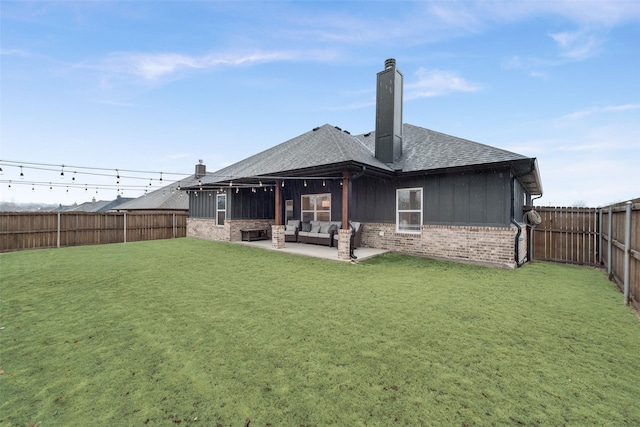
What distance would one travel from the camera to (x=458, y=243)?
27.1ft

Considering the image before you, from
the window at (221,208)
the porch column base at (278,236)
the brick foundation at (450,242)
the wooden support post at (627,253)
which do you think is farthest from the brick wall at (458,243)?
the window at (221,208)

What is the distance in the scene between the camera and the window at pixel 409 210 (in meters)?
9.29

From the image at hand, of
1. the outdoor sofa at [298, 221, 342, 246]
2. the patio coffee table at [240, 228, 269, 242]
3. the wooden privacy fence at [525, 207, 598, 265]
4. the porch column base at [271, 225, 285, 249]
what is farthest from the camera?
the patio coffee table at [240, 228, 269, 242]

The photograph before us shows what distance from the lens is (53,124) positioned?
1474 centimetres

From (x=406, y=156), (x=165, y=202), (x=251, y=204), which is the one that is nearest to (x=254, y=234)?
(x=251, y=204)

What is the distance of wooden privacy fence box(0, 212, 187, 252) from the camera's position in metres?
10.9

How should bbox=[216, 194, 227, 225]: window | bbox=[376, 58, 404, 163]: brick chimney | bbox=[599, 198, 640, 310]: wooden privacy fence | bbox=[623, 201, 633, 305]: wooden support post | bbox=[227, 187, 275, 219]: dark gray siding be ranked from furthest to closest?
bbox=[216, 194, 227, 225]: window, bbox=[227, 187, 275, 219]: dark gray siding, bbox=[376, 58, 404, 163]: brick chimney, bbox=[623, 201, 633, 305]: wooden support post, bbox=[599, 198, 640, 310]: wooden privacy fence

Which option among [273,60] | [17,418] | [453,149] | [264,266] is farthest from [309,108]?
[17,418]

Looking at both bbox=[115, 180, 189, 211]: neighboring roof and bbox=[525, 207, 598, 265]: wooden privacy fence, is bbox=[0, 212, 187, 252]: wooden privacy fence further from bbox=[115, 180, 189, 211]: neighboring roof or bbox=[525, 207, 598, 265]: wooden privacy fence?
bbox=[525, 207, 598, 265]: wooden privacy fence

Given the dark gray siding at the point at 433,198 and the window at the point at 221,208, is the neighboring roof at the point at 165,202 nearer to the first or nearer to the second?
the window at the point at 221,208

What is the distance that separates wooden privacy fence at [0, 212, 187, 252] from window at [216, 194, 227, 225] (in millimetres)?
3854

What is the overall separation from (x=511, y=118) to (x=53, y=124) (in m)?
27.1

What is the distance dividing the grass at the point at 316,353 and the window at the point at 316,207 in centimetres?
634

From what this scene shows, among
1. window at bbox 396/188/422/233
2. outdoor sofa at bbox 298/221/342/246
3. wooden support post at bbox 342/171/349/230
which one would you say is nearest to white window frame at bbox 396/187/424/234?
window at bbox 396/188/422/233
